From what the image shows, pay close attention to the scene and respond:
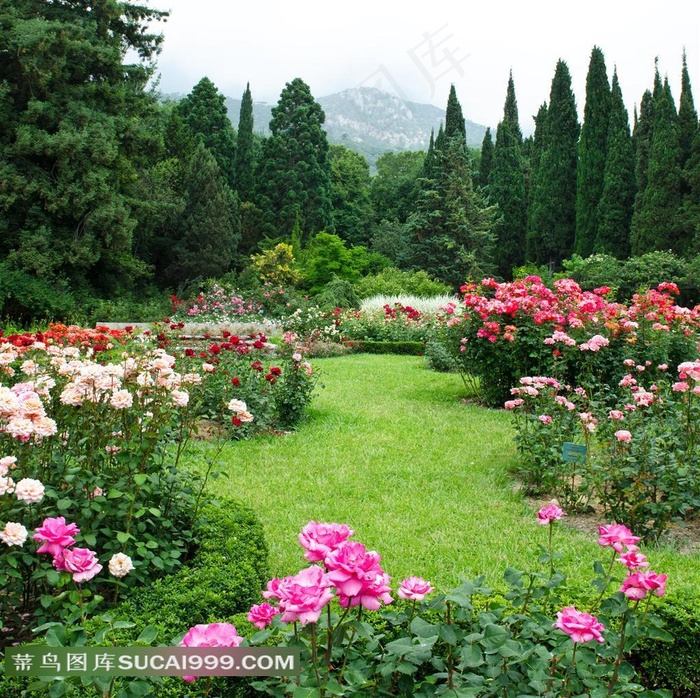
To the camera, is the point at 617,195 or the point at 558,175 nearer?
the point at 617,195

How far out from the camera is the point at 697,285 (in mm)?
16000

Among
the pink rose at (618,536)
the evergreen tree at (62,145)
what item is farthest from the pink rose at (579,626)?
the evergreen tree at (62,145)

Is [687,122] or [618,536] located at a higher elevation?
[687,122]

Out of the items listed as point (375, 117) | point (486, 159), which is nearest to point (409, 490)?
point (486, 159)

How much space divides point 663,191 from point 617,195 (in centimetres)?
226

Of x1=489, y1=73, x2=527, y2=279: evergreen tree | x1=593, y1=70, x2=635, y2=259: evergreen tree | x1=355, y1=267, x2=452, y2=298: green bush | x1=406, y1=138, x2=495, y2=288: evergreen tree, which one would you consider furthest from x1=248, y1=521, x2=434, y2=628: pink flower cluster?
x1=489, y1=73, x2=527, y2=279: evergreen tree

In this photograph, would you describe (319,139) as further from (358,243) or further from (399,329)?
(399,329)

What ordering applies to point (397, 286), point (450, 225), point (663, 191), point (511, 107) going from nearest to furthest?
point (397, 286), point (663, 191), point (450, 225), point (511, 107)

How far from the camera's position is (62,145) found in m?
14.2

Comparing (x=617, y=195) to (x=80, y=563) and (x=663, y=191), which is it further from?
(x=80, y=563)

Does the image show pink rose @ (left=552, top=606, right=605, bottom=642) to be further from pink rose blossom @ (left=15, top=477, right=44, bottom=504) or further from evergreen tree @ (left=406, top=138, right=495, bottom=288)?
evergreen tree @ (left=406, top=138, right=495, bottom=288)

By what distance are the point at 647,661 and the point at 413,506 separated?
6.07 ft

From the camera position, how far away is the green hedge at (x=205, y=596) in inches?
63.2

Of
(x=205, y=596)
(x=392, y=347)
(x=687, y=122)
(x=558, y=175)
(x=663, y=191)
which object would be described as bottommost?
(x=392, y=347)
